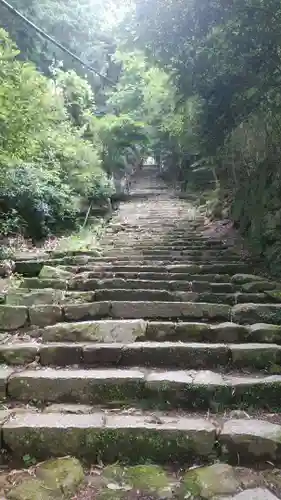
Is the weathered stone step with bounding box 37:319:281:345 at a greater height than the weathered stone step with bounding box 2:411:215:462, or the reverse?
the weathered stone step with bounding box 37:319:281:345

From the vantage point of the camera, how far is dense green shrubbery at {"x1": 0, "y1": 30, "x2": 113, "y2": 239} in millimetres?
6402

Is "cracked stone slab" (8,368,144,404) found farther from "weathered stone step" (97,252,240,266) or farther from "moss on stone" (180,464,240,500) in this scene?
"weathered stone step" (97,252,240,266)

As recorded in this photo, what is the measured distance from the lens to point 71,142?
11.5 meters

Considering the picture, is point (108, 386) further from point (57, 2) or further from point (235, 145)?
point (57, 2)

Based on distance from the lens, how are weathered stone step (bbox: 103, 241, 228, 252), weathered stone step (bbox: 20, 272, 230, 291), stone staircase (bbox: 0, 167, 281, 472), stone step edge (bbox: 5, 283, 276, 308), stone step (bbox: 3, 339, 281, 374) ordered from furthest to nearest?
weathered stone step (bbox: 103, 241, 228, 252)
weathered stone step (bbox: 20, 272, 230, 291)
stone step edge (bbox: 5, 283, 276, 308)
stone step (bbox: 3, 339, 281, 374)
stone staircase (bbox: 0, 167, 281, 472)

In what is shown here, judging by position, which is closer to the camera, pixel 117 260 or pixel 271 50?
pixel 271 50

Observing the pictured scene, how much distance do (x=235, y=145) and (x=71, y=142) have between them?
5.18 meters

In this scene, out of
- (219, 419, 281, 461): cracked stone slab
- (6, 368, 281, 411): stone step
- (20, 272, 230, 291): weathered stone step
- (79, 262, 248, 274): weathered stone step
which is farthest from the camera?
(79, 262, 248, 274): weathered stone step

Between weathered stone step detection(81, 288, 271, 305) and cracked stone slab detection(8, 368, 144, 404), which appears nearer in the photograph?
cracked stone slab detection(8, 368, 144, 404)

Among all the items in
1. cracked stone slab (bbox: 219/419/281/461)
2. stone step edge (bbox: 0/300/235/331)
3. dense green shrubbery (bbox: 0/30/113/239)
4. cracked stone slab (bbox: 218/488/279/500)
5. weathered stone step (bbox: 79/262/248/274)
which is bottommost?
cracked stone slab (bbox: 218/488/279/500)

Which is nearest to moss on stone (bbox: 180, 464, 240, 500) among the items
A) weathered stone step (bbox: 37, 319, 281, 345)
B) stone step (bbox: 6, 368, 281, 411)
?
stone step (bbox: 6, 368, 281, 411)

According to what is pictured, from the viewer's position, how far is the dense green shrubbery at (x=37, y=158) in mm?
6402

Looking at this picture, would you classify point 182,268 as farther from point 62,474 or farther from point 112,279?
point 62,474

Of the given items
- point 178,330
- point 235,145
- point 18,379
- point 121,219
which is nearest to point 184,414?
point 178,330
